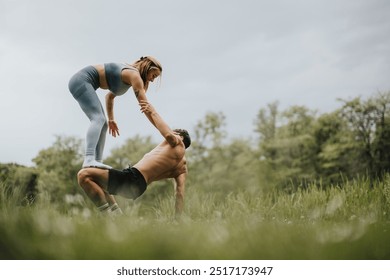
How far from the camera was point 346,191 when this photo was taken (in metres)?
4.80

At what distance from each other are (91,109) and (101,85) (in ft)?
1.19

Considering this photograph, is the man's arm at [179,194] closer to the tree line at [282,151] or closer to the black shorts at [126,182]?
the black shorts at [126,182]

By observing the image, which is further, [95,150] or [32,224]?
[95,150]

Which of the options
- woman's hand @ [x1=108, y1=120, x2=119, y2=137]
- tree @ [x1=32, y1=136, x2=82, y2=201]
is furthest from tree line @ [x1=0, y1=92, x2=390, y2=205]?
woman's hand @ [x1=108, y1=120, x2=119, y2=137]

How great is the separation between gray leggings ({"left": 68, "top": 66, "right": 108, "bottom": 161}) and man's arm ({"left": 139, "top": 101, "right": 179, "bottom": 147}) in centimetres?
40

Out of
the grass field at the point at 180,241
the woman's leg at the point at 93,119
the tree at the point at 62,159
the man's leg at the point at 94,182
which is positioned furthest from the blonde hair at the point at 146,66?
the tree at the point at 62,159

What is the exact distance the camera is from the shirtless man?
3.29 metres

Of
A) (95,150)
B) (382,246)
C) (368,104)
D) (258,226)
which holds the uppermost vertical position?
(368,104)

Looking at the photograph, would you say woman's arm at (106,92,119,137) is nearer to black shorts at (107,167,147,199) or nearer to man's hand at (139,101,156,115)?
man's hand at (139,101,156,115)

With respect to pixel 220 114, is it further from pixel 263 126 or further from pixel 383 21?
pixel 383 21
